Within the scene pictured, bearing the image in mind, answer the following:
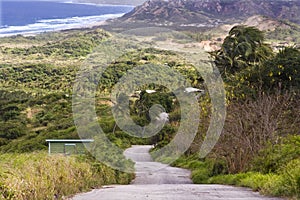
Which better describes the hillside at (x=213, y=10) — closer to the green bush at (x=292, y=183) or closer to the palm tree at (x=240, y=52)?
the palm tree at (x=240, y=52)

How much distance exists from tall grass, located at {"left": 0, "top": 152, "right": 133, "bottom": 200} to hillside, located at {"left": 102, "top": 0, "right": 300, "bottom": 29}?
334ft

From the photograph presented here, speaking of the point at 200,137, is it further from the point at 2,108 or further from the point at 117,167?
the point at 2,108

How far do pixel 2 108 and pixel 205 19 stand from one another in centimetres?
6462

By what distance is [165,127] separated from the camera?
3378cm

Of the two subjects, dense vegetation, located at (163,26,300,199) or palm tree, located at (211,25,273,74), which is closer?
dense vegetation, located at (163,26,300,199)

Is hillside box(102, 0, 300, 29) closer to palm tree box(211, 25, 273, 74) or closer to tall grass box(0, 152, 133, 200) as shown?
palm tree box(211, 25, 273, 74)

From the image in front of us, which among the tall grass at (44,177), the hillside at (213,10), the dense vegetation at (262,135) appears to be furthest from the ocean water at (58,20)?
the tall grass at (44,177)

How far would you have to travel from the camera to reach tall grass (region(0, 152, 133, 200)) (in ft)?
25.2

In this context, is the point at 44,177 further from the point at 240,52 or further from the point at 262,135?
the point at 240,52

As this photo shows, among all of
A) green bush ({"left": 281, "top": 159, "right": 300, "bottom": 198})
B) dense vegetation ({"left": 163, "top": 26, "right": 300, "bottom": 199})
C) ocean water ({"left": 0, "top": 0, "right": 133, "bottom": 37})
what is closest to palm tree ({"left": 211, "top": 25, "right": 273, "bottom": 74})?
dense vegetation ({"left": 163, "top": 26, "right": 300, "bottom": 199})

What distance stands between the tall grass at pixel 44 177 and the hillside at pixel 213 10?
102m

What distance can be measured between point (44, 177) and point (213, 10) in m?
134

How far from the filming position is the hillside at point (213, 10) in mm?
119000

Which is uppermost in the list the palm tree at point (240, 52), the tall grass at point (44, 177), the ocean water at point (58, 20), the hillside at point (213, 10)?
the tall grass at point (44, 177)
